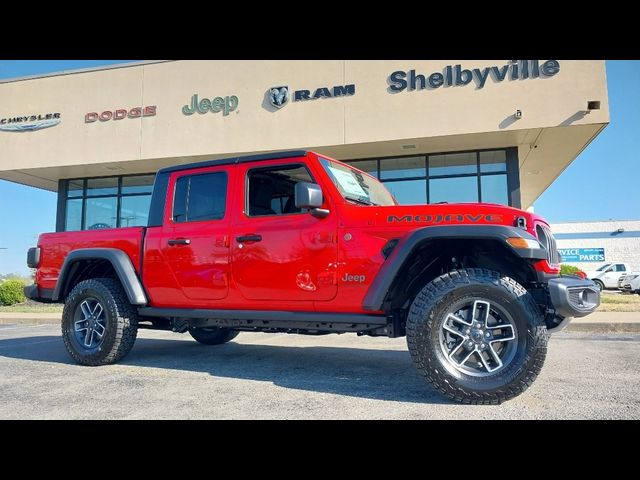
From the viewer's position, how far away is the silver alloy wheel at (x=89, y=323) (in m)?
5.12

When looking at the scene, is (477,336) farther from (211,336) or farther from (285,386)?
(211,336)

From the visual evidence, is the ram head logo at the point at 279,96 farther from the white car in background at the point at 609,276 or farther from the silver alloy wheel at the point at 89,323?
the white car in background at the point at 609,276

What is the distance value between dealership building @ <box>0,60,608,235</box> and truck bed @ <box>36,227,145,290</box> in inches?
186

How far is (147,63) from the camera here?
1455cm

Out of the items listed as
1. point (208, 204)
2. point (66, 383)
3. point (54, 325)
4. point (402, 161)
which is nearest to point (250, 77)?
point (402, 161)

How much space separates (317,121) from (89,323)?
29.7 feet

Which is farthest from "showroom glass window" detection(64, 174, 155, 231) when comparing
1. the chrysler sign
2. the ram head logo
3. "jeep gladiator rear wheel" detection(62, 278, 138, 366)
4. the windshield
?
the windshield

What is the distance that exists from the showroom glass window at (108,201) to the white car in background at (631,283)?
74.5ft

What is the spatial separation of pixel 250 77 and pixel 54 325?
824 cm

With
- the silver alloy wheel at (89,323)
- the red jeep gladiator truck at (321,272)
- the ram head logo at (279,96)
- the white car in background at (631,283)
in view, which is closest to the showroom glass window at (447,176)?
the ram head logo at (279,96)

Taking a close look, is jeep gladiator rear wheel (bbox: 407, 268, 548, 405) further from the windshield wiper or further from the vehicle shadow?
the windshield wiper

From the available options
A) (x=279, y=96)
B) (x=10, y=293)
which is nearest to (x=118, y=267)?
(x=279, y=96)

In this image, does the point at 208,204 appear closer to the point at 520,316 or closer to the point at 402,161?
the point at 520,316

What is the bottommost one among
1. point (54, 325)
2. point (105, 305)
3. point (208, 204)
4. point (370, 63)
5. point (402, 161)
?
point (54, 325)
